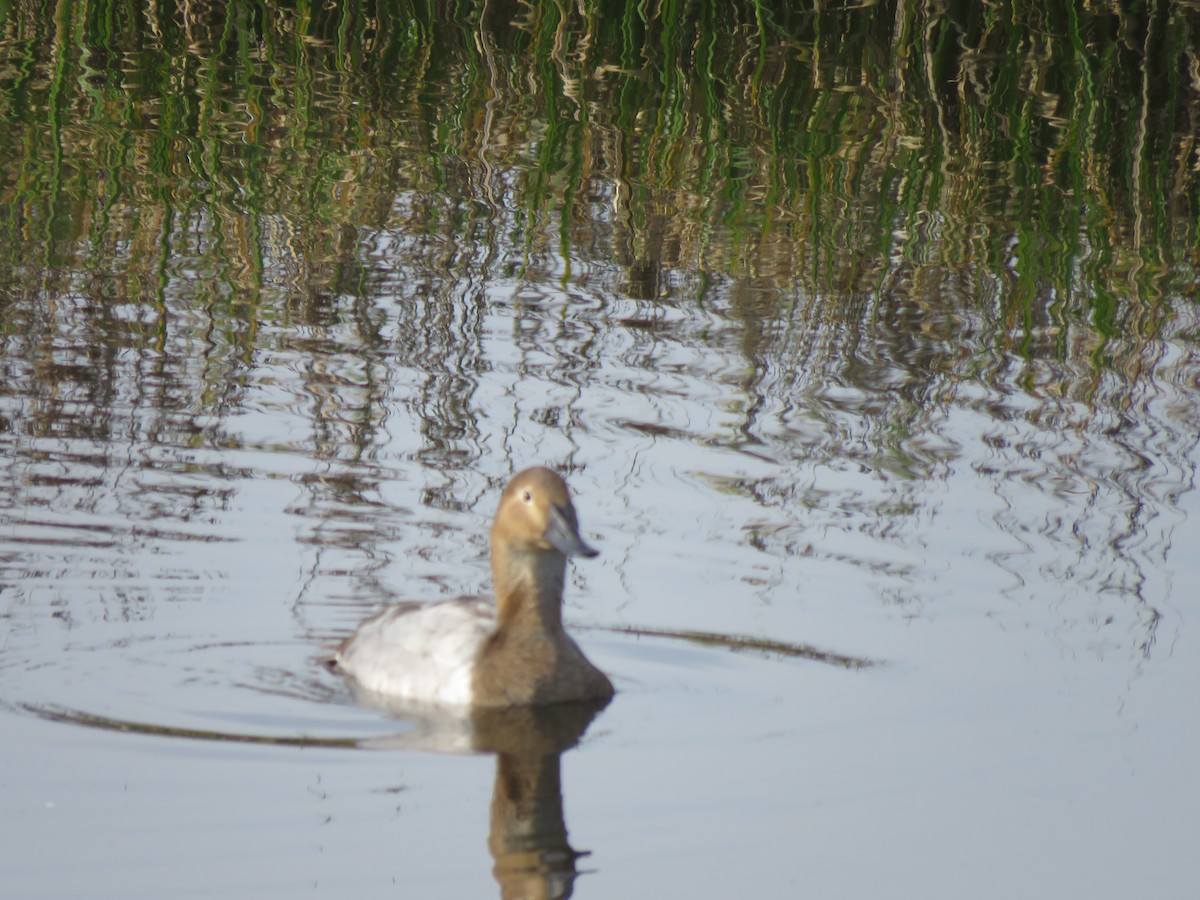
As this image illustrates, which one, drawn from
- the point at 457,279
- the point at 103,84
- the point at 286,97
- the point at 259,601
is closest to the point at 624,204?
the point at 457,279

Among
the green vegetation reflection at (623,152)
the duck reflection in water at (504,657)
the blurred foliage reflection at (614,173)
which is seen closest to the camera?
the duck reflection in water at (504,657)

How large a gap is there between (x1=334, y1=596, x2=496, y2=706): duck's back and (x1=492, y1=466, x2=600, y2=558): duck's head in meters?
0.36

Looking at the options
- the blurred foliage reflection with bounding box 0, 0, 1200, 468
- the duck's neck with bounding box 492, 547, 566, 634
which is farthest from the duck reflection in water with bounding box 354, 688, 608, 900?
the blurred foliage reflection with bounding box 0, 0, 1200, 468

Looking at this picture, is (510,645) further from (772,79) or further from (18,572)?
(772,79)

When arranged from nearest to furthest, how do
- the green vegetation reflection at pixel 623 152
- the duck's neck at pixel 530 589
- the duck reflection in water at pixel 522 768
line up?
1. the duck reflection in water at pixel 522 768
2. the duck's neck at pixel 530 589
3. the green vegetation reflection at pixel 623 152

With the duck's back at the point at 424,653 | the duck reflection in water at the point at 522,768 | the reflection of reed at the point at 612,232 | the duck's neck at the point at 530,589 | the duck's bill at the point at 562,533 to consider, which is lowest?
the duck reflection in water at the point at 522,768

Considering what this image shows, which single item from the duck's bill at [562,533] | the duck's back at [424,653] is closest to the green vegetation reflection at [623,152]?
the duck's back at [424,653]

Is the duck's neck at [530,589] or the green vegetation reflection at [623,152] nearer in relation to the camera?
the duck's neck at [530,589]

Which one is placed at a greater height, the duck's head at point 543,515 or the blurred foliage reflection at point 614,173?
the blurred foliage reflection at point 614,173

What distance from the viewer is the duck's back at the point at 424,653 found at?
6934mm

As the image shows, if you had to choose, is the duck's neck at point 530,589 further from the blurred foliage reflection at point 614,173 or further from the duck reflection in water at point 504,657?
the blurred foliage reflection at point 614,173

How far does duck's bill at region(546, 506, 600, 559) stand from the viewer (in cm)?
684

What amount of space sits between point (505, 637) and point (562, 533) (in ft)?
1.47

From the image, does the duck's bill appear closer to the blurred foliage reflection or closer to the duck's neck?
the duck's neck
